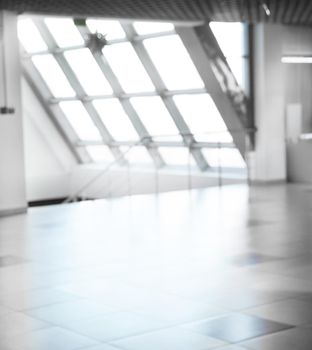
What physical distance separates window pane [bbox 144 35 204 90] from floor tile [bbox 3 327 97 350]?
1206cm

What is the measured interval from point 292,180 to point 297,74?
2339 mm

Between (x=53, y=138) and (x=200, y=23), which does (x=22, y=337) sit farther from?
(x=53, y=138)

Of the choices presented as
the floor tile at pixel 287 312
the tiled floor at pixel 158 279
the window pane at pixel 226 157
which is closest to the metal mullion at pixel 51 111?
the window pane at pixel 226 157

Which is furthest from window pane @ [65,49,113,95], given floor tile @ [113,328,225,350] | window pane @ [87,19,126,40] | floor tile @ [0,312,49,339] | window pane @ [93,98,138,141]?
floor tile @ [113,328,225,350]

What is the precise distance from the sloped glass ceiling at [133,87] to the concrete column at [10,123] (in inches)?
147

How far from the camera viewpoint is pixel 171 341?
15.5ft

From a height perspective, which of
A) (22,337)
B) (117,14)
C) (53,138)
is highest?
(117,14)

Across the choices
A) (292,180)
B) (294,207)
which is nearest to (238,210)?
(294,207)

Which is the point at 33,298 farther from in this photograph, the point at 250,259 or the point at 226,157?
the point at 226,157

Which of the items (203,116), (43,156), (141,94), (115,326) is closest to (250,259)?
(115,326)

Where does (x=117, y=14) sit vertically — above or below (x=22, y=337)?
above

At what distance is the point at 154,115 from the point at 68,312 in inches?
562

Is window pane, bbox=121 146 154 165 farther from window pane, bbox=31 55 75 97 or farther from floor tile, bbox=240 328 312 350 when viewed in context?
floor tile, bbox=240 328 312 350

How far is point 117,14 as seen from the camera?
42.4 ft
